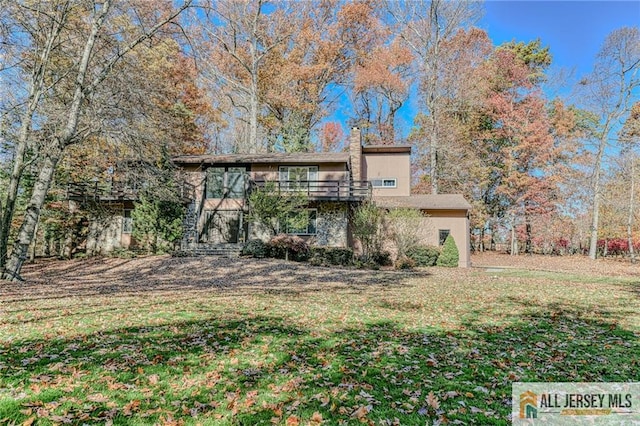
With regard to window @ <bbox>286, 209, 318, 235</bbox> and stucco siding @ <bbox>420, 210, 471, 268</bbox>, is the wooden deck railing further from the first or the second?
stucco siding @ <bbox>420, 210, 471, 268</bbox>

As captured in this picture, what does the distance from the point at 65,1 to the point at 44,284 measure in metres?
8.29

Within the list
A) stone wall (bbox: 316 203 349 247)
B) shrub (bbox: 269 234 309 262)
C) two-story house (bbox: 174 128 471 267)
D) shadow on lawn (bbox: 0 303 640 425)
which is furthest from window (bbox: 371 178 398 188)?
shadow on lawn (bbox: 0 303 640 425)

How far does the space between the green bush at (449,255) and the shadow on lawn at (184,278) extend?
3194 millimetres

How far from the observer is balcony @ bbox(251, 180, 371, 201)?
60.2 ft

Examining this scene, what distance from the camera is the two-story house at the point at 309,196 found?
18.9 m

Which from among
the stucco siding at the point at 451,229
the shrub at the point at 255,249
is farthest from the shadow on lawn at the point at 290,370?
the stucco siding at the point at 451,229

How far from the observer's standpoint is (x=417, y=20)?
25844 millimetres

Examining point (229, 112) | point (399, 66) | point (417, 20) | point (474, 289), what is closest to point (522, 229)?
point (399, 66)

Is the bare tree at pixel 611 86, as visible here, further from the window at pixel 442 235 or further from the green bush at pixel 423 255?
the green bush at pixel 423 255

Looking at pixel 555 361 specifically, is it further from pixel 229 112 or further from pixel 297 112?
pixel 229 112

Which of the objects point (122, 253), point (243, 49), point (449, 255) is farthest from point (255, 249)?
point (243, 49)

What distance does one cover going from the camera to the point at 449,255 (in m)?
18.0

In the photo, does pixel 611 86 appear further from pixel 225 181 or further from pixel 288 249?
pixel 225 181

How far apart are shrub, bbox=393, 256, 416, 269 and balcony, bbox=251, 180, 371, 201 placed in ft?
12.0
